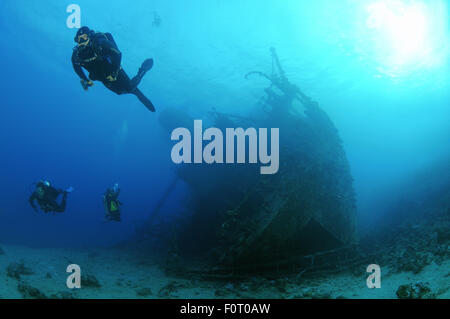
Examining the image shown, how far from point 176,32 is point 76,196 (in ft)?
294

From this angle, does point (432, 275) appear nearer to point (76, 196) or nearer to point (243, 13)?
point (243, 13)

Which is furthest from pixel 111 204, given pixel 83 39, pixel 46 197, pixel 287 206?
pixel 287 206

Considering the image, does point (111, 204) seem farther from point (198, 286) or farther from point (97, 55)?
point (97, 55)

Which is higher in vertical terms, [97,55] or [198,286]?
[97,55]

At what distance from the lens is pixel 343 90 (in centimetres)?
3058

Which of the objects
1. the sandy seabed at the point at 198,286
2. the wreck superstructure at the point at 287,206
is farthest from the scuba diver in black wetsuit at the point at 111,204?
the wreck superstructure at the point at 287,206

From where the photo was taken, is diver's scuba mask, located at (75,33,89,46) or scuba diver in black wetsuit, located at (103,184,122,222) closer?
diver's scuba mask, located at (75,33,89,46)

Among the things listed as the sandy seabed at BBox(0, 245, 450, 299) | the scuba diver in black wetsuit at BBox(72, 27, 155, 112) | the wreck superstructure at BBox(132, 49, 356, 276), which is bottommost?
the sandy seabed at BBox(0, 245, 450, 299)
